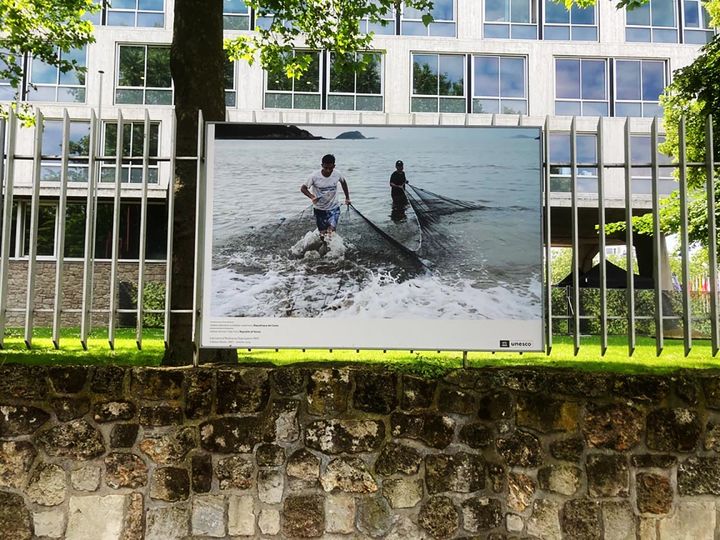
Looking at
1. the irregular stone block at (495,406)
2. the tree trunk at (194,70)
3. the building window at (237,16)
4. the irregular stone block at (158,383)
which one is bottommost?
the irregular stone block at (495,406)

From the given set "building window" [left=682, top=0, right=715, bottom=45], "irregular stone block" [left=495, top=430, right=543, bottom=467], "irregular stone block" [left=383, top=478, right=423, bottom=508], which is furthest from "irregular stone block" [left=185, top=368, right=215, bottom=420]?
"building window" [left=682, top=0, right=715, bottom=45]

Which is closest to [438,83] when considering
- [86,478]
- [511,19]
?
[511,19]

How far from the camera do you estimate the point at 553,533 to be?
407cm

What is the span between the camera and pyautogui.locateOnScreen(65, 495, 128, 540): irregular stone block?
411 centimetres

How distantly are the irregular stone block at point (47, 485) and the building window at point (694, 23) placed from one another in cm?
2768

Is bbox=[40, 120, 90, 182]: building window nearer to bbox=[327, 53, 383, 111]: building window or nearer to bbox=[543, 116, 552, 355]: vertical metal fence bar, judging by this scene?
bbox=[327, 53, 383, 111]: building window

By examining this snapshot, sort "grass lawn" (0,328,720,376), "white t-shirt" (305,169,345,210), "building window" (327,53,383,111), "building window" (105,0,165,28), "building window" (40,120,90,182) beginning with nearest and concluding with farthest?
1. "white t-shirt" (305,169,345,210)
2. "grass lawn" (0,328,720,376)
3. "building window" (40,120,90,182)
4. "building window" (327,53,383,111)
5. "building window" (105,0,165,28)

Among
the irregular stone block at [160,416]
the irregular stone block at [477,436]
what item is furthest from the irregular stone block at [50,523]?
the irregular stone block at [477,436]

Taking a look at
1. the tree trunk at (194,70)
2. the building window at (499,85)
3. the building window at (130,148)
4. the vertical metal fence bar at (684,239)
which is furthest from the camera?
the building window at (499,85)

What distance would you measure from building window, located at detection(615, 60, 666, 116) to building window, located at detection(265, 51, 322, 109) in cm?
1186

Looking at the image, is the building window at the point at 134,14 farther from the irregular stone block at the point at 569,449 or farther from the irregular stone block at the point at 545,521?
the irregular stone block at the point at 545,521

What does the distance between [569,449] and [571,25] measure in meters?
24.5

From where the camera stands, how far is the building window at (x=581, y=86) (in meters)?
24.4

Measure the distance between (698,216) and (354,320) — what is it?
11305 mm
